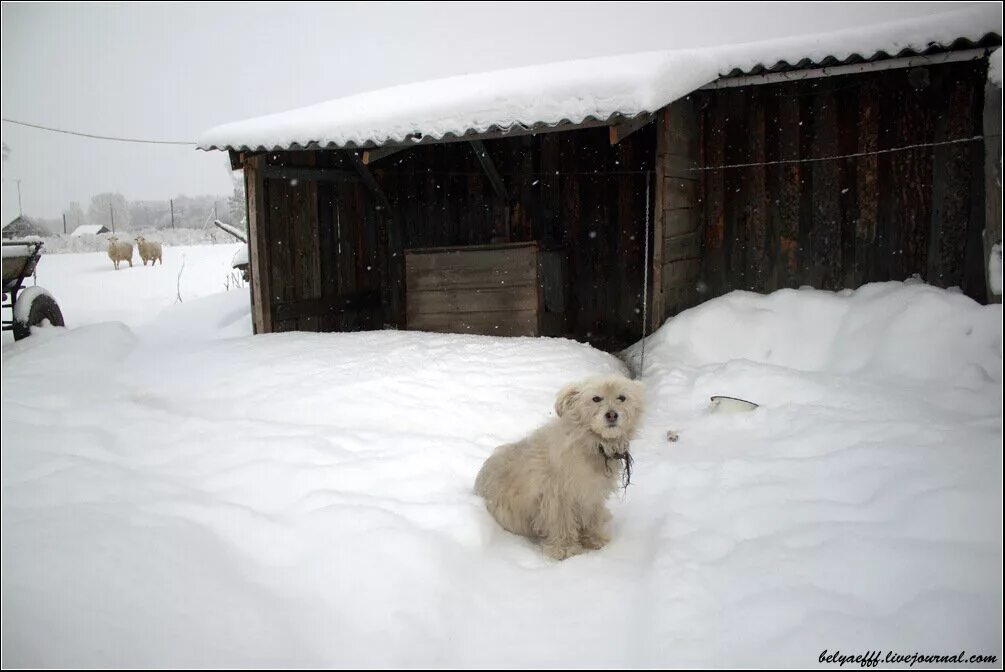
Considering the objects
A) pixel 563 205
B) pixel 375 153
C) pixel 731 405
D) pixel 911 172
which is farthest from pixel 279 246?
pixel 911 172

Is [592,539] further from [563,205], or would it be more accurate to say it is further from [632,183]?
[563,205]

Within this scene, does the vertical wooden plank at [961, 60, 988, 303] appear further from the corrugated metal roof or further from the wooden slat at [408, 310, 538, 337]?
the wooden slat at [408, 310, 538, 337]

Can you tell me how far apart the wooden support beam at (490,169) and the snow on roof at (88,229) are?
4.69m

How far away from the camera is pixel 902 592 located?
2.60 metres

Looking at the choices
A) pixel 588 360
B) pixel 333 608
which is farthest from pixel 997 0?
pixel 333 608

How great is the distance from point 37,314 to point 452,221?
6465mm

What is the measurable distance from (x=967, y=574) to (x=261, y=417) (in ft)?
14.8

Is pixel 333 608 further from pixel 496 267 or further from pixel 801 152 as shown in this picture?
pixel 801 152

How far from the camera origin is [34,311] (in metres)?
4.06

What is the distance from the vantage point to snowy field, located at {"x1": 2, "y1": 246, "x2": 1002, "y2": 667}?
2.16 metres

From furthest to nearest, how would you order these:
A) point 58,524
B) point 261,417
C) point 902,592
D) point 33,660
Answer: point 261,417 → point 902,592 → point 58,524 → point 33,660

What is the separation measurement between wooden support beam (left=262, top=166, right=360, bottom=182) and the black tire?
14.1 feet

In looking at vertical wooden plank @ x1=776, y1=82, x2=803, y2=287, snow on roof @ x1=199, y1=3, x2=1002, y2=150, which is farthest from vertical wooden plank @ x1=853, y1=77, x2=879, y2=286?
snow on roof @ x1=199, y1=3, x2=1002, y2=150

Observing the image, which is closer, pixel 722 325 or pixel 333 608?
pixel 333 608
